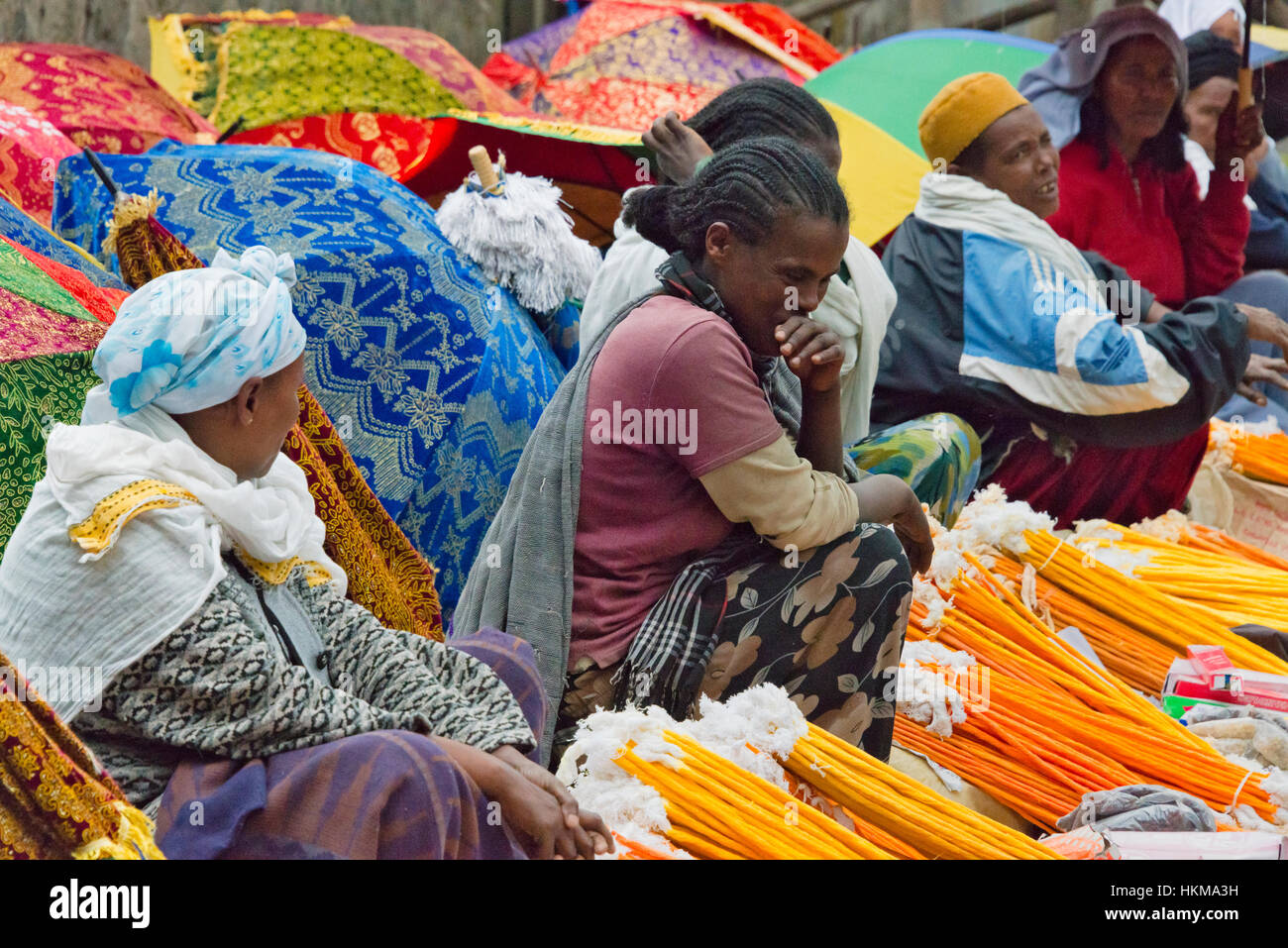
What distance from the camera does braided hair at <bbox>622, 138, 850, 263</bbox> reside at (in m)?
2.70

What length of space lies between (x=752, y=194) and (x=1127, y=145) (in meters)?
2.96

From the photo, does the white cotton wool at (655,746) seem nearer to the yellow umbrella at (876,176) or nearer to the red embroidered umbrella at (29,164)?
the red embroidered umbrella at (29,164)

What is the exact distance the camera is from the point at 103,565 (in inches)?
72.8

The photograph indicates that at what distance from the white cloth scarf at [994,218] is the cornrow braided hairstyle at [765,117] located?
0.91 metres

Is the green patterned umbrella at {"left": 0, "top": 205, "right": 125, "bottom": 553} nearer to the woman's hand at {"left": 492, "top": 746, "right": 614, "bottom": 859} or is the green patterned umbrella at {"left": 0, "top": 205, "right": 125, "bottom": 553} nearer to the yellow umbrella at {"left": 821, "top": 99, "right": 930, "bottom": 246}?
the woman's hand at {"left": 492, "top": 746, "right": 614, "bottom": 859}

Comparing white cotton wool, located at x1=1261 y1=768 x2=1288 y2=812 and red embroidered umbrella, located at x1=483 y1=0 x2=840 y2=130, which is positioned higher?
red embroidered umbrella, located at x1=483 y1=0 x2=840 y2=130

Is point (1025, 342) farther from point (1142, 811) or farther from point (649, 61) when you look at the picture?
point (649, 61)

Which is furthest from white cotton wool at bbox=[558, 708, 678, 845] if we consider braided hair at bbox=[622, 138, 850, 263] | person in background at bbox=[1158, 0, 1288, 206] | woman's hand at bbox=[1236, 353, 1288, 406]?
person in background at bbox=[1158, 0, 1288, 206]

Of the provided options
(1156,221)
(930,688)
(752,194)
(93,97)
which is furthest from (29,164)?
(1156,221)

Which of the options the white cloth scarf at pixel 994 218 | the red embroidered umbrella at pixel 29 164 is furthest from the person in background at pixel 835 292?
the red embroidered umbrella at pixel 29 164

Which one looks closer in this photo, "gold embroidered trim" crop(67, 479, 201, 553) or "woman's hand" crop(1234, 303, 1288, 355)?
"gold embroidered trim" crop(67, 479, 201, 553)

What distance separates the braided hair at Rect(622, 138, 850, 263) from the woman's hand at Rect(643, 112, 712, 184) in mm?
542

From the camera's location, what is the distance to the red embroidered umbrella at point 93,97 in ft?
14.2

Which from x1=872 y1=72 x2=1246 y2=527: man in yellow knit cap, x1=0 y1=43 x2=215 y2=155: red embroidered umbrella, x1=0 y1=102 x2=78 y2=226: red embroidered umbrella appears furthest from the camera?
x1=0 y1=43 x2=215 y2=155: red embroidered umbrella
